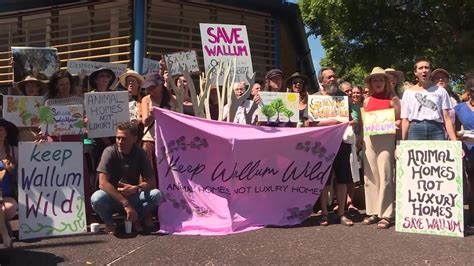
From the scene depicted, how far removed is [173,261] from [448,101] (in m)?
3.59

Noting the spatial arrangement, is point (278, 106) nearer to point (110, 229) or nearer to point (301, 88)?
point (301, 88)

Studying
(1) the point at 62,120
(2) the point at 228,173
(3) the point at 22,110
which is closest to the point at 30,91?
(3) the point at 22,110

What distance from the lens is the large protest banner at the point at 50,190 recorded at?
527 cm

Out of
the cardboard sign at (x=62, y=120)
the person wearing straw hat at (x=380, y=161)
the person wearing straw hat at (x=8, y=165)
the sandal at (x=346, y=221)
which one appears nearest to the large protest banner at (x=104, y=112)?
the cardboard sign at (x=62, y=120)

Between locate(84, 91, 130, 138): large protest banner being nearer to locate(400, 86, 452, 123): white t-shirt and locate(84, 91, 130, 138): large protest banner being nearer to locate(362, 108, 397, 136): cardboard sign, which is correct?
locate(362, 108, 397, 136): cardboard sign

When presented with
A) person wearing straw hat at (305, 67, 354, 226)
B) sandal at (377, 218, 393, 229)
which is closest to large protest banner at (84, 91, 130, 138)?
person wearing straw hat at (305, 67, 354, 226)

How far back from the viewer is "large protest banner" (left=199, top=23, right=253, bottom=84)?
7.68 m

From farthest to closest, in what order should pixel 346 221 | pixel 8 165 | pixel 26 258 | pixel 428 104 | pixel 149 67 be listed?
pixel 149 67 < pixel 346 221 < pixel 428 104 < pixel 8 165 < pixel 26 258

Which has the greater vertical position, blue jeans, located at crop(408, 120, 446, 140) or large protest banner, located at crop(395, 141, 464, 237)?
blue jeans, located at crop(408, 120, 446, 140)

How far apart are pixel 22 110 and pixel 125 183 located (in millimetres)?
1729

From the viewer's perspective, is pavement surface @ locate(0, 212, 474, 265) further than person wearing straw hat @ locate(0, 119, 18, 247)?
No

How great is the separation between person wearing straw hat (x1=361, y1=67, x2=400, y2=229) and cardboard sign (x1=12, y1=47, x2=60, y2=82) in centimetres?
507

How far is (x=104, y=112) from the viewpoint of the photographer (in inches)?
235

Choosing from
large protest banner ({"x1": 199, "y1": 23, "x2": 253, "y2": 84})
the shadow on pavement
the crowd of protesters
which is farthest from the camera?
large protest banner ({"x1": 199, "y1": 23, "x2": 253, "y2": 84})
